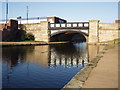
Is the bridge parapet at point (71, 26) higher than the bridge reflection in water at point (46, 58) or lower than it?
higher

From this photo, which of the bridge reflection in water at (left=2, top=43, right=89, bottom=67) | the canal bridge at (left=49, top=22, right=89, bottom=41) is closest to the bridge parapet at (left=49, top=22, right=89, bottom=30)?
the canal bridge at (left=49, top=22, right=89, bottom=41)

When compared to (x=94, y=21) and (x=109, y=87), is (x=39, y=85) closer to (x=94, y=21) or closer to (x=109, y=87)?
(x=109, y=87)

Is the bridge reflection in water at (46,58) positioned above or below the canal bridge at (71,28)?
below

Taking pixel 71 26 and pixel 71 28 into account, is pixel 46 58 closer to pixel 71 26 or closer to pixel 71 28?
pixel 71 28

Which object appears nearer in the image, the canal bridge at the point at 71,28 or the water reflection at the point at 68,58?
the water reflection at the point at 68,58

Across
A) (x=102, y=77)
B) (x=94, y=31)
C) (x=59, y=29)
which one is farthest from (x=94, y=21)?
(x=102, y=77)

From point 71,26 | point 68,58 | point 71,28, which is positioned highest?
point 71,26

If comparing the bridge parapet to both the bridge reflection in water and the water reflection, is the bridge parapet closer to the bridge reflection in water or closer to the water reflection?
the water reflection

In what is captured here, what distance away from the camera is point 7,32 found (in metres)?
47.2

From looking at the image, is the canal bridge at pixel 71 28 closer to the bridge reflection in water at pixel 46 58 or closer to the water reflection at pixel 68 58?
the water reflection at pixel 68 58

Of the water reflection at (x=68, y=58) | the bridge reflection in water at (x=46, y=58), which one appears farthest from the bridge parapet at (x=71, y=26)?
the bridge reflection in water at (x=46, y=58)

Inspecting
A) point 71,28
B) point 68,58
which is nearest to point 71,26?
point 71,28

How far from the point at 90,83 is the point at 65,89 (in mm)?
1428

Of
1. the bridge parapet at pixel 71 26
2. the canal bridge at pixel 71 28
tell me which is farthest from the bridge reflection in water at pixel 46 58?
the bridge parapet at pixel 71 26
